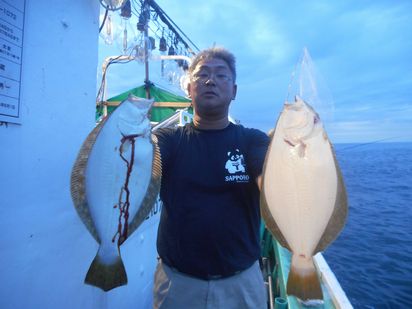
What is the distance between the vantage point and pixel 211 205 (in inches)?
73.7

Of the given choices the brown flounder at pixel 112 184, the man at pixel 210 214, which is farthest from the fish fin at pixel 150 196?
the man at pixel 210 214

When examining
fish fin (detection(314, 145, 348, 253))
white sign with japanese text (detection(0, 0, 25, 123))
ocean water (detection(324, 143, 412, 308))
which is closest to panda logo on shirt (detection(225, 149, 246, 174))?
fish fin (detection(314, 145, 348, 253))

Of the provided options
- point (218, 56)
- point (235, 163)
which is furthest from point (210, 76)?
point (235, 163)

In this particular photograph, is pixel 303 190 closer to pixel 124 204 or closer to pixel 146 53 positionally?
pixel 124 204

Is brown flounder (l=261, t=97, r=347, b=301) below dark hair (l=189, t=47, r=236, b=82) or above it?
below

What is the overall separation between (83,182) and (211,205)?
82 cm

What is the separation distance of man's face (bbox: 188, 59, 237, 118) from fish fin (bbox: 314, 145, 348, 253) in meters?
0.91

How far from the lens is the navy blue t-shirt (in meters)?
1.86

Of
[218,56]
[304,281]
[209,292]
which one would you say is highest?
[218,56]

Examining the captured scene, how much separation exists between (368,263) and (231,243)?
26.7 feet

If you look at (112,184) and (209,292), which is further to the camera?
(209,292)

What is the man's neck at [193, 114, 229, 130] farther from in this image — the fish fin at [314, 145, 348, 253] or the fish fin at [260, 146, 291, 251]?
the fish fin at [314, 145, 348, 253]

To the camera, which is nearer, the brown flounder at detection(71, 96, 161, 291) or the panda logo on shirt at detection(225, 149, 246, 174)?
the brown flounder at detection(71, 96, 161, 291)

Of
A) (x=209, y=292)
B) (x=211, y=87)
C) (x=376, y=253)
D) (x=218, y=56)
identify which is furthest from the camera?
(x=376, y=253)
